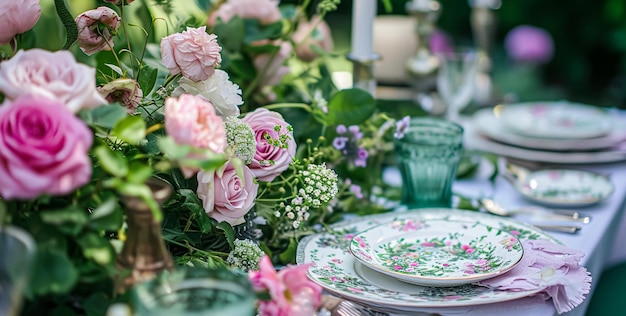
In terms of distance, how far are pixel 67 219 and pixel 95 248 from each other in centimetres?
4

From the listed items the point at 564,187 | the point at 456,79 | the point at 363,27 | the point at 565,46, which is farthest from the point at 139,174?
the point at 565,46

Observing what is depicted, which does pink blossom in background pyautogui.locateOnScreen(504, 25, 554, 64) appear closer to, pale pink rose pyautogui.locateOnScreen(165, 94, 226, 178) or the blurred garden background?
the blurred garden background

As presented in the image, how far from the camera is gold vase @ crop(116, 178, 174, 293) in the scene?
62 centimetres

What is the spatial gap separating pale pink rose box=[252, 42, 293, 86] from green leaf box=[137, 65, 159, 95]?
393 mm

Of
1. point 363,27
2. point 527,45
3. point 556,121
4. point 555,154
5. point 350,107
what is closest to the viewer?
point 350,107

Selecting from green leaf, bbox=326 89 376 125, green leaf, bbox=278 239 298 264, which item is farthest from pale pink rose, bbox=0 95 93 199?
green leaf, bbox=326 89 376 125

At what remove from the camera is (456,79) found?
160 cm

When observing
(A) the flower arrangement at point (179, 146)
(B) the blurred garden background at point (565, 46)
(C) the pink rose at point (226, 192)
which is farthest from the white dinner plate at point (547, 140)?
(B) the blurred garden background at point (565, 46)

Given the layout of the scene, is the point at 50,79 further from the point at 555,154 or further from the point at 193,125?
the point at 555,154

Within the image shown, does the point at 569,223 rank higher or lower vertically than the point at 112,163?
lower

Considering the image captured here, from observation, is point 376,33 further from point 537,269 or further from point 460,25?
point 460,25

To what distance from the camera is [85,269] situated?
0.62m

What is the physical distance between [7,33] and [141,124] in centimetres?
26

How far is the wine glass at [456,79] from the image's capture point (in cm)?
159
